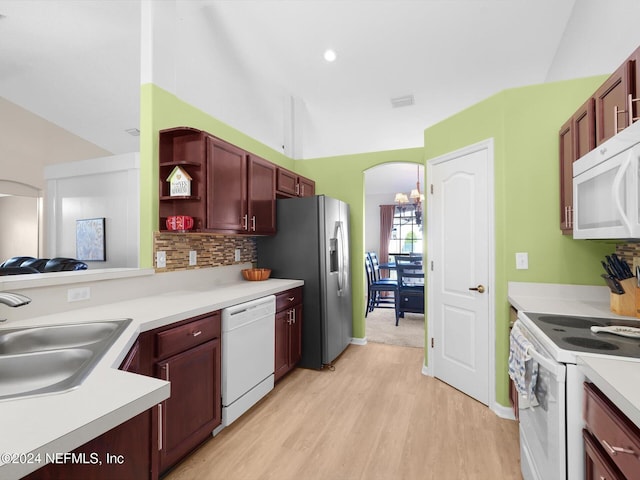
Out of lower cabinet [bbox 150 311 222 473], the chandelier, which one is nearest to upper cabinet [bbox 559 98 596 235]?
lower cabinet [bbox 150 311 222 473]

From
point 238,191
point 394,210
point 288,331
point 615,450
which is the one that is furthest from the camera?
point 394,210

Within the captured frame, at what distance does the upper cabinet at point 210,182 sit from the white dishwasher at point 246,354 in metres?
0.69

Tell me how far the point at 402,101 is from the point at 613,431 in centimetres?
404

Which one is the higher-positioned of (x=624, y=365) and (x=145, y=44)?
(x=145, y=44)

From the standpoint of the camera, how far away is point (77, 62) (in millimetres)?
3691

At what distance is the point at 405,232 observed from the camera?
350 inches

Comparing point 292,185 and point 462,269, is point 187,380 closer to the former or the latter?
point 462,269

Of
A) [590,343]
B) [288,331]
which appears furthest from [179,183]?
[590,343]

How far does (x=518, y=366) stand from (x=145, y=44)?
3.21 m

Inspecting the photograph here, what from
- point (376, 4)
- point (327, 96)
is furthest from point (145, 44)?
point (327, 96)

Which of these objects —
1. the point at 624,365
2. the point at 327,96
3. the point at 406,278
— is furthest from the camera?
the point at 406,278

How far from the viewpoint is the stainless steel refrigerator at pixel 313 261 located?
3164 millimetres

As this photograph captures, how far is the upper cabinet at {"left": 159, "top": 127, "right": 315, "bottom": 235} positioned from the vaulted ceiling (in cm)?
138

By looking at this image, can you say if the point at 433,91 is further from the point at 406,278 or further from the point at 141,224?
the point at 141,224
